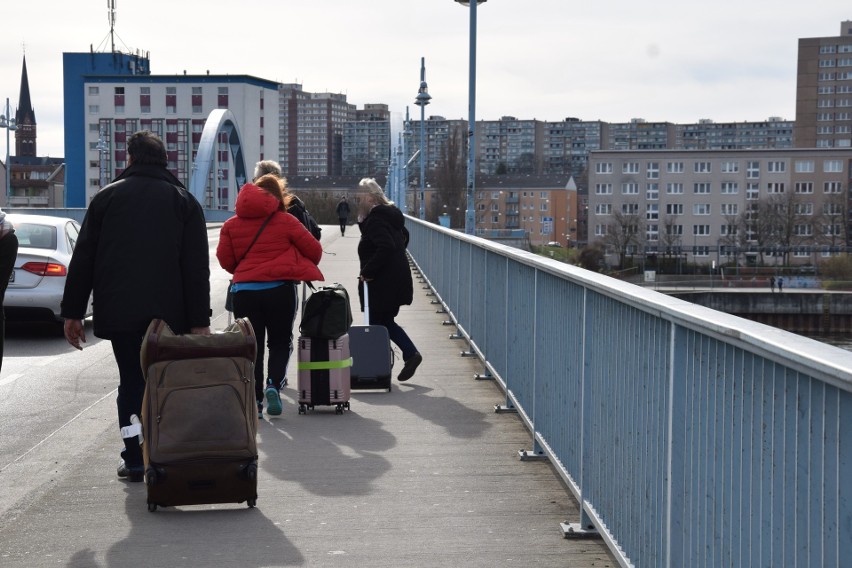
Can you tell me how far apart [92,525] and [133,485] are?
81 centimetres

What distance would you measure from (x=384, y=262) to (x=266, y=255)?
200 centimetres

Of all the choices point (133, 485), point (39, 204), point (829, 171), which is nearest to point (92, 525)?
point (133, 485)

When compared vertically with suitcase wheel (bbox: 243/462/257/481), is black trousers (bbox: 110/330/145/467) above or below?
above

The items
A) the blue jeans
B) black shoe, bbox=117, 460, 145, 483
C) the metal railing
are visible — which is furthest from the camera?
the blue jeans

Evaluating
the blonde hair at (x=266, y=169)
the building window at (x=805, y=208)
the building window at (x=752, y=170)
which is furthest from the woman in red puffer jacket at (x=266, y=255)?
the building window at (x=752, y=170)

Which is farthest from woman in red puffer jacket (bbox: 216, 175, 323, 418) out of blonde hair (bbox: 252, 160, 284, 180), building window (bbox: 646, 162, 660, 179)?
building window (bbox: 646, 162, 660, 179)

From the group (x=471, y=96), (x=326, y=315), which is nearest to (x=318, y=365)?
(x=326, y=315)

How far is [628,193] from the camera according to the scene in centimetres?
15175

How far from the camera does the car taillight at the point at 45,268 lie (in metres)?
14.3

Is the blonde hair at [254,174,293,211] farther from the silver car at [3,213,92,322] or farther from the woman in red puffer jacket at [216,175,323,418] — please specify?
the silver car at [3,213,92,322]

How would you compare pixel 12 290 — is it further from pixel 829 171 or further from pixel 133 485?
pixel 829 171

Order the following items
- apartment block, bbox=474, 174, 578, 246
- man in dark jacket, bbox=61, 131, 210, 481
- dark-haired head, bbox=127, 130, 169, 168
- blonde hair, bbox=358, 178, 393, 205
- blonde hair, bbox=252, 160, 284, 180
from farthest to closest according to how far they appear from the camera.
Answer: apartment block, bbox=474, 174, 578, 246 < blonde hair, bbox=358, 178, 393, 205 < blonde hair, bbox=252, 160, 284, 180 < dark-haired head, bbox=127, 130, 169, 168 < man in dark jacket, bbox=61, 131, 210, 481

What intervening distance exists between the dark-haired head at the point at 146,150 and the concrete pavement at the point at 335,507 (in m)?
1.61

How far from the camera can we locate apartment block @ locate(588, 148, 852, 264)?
147625 mm
